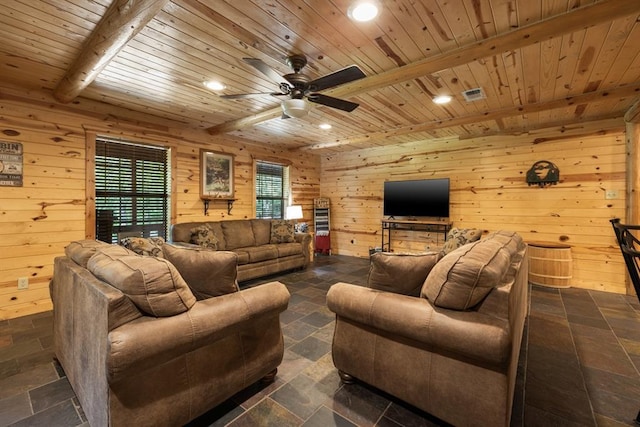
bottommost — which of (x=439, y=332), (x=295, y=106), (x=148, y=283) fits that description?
(x=439, y=332)

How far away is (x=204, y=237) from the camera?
4.13m

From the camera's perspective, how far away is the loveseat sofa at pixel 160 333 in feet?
4.07

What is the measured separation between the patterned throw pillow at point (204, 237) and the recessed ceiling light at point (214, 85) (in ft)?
6.70

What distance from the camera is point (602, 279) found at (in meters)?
4.01

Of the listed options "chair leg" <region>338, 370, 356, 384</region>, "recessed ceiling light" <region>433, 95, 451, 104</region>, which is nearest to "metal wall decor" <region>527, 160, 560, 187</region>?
"recessed ceiling light" <region>433, 95, 451, 104</region>

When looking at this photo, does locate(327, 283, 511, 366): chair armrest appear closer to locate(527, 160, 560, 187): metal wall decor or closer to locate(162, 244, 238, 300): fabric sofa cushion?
locate(162, 244, 238, 300): fabric sofa cushion

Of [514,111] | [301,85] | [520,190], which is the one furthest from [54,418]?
[520,190]

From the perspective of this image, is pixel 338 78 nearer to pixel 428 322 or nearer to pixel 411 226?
pixel 428 322

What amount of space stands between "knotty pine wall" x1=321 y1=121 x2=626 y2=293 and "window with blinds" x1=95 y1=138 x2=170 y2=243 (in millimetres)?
3885

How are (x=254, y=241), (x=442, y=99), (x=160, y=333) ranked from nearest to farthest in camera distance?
(x=160, y=333), (x=442, y=99), (x=254, y=241)

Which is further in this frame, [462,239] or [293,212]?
[293,212]

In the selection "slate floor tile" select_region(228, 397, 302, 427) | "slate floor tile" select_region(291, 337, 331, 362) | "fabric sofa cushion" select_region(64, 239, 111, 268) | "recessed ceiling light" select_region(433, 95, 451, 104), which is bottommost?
"slate floor tile" select_region(228, 397, 302, 427)

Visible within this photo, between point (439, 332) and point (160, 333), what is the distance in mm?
1328

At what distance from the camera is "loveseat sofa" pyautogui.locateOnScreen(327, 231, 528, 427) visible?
4.35ft
